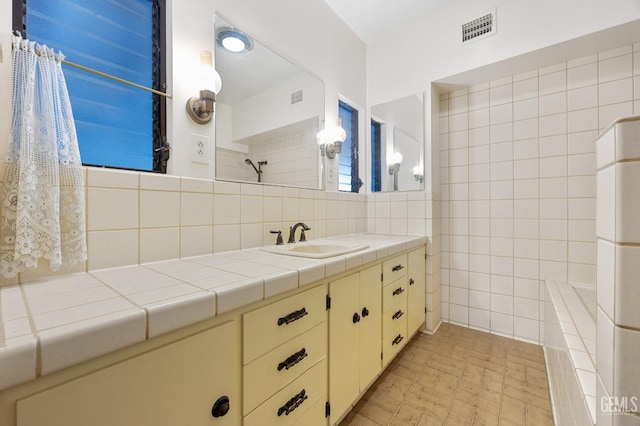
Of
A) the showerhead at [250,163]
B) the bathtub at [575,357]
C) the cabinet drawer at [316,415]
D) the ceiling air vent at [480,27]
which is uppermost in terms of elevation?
the ceiling air vent at [480,27]

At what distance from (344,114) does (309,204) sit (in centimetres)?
110

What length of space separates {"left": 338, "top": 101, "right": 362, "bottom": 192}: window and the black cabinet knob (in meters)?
1.80

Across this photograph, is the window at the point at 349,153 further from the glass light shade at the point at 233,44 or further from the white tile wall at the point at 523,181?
the glass light shade at the point at 233,44

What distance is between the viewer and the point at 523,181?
2.07m

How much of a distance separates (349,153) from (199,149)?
1.50 m

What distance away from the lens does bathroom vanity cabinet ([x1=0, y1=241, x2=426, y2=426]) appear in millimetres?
487

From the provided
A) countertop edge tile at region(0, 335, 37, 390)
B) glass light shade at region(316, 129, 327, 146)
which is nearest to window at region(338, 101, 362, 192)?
glass light shade at region(316, 129, 327, 146)

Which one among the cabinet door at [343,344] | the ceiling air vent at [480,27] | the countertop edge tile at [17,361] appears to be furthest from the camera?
the ceiling air vent at [480,27]

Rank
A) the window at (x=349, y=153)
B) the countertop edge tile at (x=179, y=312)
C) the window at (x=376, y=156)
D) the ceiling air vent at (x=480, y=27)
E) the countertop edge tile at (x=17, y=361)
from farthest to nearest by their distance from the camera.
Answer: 1. the window at (x=376, y=156)
2. the window at (x=349, y=153)
3. the ceiling air vent at (x=480, y=27)
4. the countertop edge tile at (x=179, y=312)
5. the countertop edge tile at (x=17, y=361)

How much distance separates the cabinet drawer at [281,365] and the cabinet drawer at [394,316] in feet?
2.00

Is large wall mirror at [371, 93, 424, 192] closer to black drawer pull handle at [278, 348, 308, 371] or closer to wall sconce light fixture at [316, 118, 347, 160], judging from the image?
wall sconce light fixture at [316, 118, 347, 160]

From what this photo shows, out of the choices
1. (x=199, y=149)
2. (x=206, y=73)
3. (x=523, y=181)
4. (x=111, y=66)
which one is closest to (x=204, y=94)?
(x=206, y=73)

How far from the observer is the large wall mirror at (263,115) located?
4.67 ft

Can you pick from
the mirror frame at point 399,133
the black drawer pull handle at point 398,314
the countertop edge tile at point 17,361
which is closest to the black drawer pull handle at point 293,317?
the countertop edge tile at point 17,361
